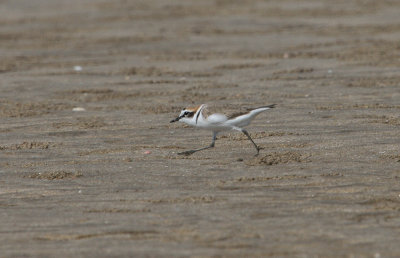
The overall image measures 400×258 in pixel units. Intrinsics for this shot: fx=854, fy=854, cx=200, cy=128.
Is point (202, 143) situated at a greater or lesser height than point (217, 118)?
lesser

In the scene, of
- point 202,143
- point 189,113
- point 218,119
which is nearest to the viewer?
point 218,119

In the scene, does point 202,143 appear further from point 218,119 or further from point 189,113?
point 218,119

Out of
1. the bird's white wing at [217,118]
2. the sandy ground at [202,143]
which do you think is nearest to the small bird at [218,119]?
the bird's white wing at [217,118]

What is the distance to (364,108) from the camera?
11.0m

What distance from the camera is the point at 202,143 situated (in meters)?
9.55

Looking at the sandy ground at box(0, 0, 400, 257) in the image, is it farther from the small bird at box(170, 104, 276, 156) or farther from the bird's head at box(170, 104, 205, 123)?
the bird's head at box(170, 104, 205, 123)

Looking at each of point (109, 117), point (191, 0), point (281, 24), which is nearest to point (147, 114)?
point (109, 117)

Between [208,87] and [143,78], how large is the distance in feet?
4.64

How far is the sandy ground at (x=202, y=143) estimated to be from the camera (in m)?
6.27

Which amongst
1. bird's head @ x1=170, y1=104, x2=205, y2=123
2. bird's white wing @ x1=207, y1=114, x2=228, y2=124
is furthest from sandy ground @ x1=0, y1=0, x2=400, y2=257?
bird's head @ x1=170, y1=104, x2=205, y2=123

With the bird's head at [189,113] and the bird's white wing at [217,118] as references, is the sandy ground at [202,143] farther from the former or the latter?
the bird's head at [189,113]

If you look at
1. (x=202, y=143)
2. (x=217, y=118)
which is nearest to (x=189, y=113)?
(x=217, y=118)

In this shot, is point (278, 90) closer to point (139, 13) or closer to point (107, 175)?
point (107, 175)

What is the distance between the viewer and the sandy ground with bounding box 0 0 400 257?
247 inches
